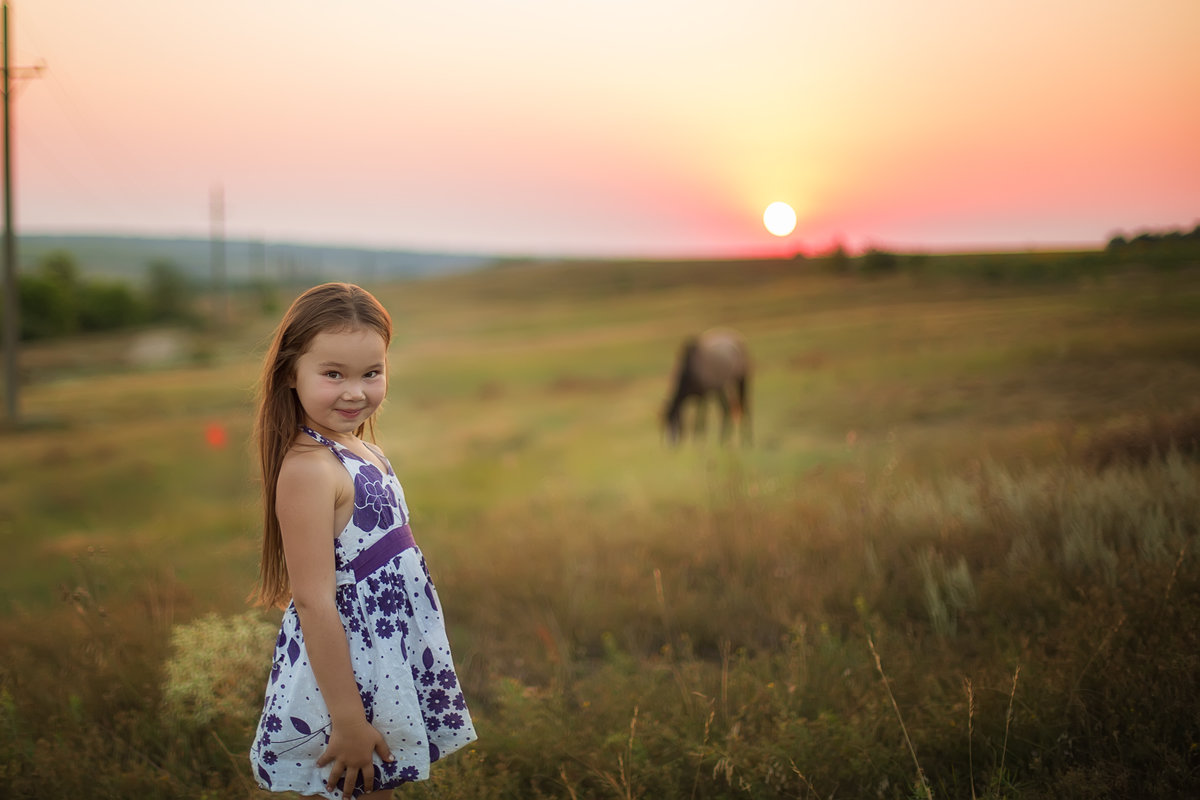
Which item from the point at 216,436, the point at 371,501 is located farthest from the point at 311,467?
the point at 216,436

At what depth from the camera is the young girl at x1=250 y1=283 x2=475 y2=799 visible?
178 centimetres

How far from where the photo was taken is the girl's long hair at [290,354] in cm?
192

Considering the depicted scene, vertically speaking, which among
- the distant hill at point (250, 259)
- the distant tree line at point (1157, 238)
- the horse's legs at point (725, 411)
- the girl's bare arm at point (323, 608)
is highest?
the distant hill at point (250, 259)

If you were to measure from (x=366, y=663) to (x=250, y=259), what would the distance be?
113 m

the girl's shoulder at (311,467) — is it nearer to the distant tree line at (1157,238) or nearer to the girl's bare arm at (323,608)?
the girl's bare arm at (323,608)

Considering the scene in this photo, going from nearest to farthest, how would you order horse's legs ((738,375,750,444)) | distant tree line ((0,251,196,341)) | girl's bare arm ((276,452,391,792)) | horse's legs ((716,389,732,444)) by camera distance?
girl's bare arm ((276,452,391,792)) → horse's legs ((716,389,732,444)) → horse's legs ((738,375,750,444)) → distant tree line ((0,251,196,341))

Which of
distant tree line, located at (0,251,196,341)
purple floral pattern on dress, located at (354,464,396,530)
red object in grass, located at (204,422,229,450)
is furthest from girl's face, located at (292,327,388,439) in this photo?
distant tree line, located at (0,251,196,341)

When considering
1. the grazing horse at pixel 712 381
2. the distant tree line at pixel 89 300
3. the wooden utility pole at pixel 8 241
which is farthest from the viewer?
the distant tree line at pixel 89 300

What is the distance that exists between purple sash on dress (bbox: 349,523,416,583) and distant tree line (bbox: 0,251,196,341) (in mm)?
67385

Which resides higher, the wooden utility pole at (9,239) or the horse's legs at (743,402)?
the wooden utility pole at (9,239)

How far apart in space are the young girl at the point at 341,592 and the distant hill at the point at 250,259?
84793mm

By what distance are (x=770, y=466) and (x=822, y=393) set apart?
26.1 feet

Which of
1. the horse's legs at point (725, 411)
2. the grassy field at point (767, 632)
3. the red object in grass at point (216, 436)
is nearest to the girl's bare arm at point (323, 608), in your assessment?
the grassy field at point (767, 632)

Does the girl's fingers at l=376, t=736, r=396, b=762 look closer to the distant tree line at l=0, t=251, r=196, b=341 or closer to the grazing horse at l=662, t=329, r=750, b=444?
the grazing horse at l=662, t=329, r=750, b=444
